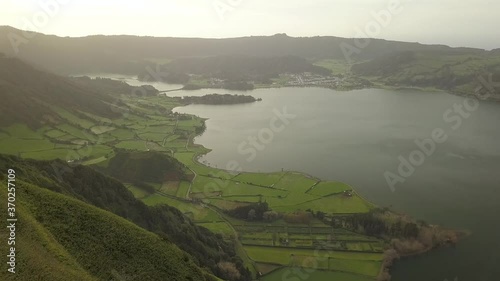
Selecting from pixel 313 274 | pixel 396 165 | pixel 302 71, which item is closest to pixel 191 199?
pixel 313 274

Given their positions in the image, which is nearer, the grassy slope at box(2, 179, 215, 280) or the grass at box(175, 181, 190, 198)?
the grassy slope at box(2, 179, 215, 280)

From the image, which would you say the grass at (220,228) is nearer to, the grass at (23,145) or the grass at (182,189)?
the grass at (182,189)

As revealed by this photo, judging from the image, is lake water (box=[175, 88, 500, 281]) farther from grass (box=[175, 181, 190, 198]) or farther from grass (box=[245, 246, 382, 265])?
grass (box=[175, 181, 190, 198])

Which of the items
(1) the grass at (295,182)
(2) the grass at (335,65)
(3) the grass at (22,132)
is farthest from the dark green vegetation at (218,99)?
(1) the grass at (295,182)

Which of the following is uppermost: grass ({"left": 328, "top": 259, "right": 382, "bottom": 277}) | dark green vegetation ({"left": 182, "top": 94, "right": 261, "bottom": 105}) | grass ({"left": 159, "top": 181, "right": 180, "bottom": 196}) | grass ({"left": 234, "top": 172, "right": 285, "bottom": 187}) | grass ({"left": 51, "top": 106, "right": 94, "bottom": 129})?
dark green vegetation ({"left": 182, "top": 94, "right": 261, "bottom": 105})

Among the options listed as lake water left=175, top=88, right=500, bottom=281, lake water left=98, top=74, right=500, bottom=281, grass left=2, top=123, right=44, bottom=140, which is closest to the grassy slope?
lake water left=175, top=88, right=500, bottom=281

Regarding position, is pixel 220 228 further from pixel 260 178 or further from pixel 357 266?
pixel 357 266

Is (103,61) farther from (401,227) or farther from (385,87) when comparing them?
(401,227)
